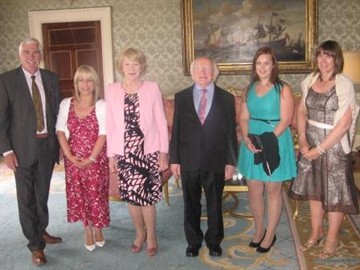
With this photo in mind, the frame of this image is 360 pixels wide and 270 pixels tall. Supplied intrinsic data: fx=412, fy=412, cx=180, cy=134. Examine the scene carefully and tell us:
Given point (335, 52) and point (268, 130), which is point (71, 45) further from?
point (335, 52)

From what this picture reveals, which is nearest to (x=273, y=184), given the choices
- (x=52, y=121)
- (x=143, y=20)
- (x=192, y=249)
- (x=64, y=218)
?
(x=192, y=249)

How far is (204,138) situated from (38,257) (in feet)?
4.51

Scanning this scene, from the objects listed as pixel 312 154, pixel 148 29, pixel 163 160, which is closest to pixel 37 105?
pixel 163 160

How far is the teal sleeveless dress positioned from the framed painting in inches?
162

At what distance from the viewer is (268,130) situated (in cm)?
257

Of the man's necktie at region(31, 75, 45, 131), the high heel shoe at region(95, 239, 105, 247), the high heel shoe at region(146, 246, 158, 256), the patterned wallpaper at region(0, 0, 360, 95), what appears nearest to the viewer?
the man's necktie at region(31, 75, 45, 131)

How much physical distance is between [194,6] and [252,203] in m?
4.54

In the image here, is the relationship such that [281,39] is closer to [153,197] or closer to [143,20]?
[143,20]

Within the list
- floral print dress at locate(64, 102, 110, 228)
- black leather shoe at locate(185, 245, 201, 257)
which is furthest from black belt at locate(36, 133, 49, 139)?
black leather shoe at locate(185, 245, 201, 257)

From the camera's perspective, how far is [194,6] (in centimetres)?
655

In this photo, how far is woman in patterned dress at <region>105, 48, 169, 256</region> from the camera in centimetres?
260

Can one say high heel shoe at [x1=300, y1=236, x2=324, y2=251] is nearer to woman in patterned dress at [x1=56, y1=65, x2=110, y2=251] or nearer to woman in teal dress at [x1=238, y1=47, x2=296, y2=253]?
woman in teal dress at [x1=238, y1=47, x2=296, y2=253]

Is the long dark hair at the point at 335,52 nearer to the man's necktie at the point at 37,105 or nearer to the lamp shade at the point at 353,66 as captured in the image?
the man's necktie at the point at 37,105

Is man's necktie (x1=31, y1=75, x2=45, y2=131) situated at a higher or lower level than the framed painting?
lower
